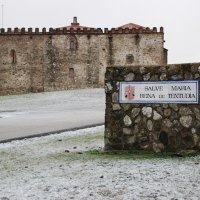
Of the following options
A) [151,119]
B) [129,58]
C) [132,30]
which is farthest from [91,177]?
[132,30]

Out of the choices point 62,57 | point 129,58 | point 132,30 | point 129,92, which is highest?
point 132,30

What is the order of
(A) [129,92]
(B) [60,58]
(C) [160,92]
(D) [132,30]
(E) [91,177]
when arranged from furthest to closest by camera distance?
(B) [60,58]
(D) [132,30]
(A) [129,92]
(C) [160,92]
(E) [91,177]

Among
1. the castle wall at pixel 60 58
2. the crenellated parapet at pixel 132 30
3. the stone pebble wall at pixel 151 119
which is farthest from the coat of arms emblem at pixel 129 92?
the crenellated parapet at pixel 132 30

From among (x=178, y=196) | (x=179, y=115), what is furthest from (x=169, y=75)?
(x=178, y=196)

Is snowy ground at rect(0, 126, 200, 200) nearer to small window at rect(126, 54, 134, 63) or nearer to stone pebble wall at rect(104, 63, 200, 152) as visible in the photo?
stone pebble wall at rect(104, 63, 200, 152)

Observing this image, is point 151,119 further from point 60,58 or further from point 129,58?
point 60,58

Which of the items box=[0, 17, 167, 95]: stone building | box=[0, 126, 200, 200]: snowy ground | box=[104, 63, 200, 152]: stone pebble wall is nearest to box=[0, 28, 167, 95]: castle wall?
box=[0, 17, 167, 95]: stone building

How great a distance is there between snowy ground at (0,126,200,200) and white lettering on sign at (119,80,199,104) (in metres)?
0.99

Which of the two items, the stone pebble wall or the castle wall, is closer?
the stone pebble wall

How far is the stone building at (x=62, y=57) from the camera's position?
4303cm

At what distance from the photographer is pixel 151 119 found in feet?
21.4

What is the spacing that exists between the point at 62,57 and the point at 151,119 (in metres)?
37.7

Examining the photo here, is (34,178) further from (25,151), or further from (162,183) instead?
(25,151)

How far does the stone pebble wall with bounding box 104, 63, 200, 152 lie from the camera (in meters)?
6.32
